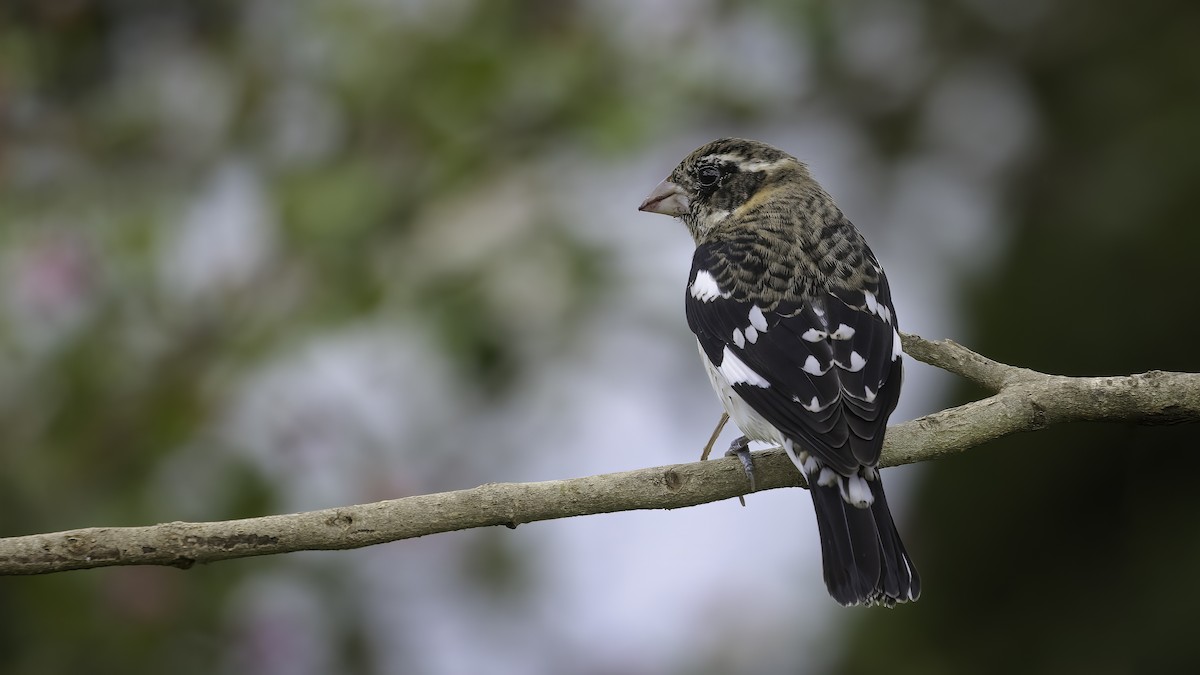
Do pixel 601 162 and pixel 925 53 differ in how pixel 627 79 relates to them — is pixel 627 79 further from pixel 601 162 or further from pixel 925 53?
pixel 925 53

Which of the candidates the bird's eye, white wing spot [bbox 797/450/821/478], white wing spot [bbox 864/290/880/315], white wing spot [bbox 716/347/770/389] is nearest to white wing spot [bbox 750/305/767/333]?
white wing spot [bbox 716/347/770/389]

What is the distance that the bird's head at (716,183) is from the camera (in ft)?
15.8

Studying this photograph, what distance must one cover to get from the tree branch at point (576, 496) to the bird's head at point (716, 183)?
147 centimetres

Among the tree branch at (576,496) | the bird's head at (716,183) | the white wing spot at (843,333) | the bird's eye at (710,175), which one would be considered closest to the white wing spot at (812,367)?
the white wing spot at (843,333)

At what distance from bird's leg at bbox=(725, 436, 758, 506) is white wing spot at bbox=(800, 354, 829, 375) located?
25 cm

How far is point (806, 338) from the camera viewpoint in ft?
12.5

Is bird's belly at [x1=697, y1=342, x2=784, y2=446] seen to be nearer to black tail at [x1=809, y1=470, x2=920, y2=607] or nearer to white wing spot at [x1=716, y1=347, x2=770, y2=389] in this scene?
white wing spot at [x1=716, y1=347, x2=770, y2=389]

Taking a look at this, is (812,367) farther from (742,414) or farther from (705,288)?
(705,288)

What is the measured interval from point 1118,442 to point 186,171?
3776mm

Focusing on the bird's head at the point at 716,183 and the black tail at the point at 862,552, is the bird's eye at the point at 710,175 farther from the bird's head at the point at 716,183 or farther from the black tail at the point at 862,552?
the black tail at the point at 862,552

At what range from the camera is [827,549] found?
350 cm

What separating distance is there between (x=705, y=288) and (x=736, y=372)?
1.43 feet

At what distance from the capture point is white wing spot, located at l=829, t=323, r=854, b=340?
3797 millimetres

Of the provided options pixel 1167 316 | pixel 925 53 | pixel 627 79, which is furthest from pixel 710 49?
pixel 1167 316
